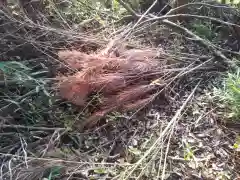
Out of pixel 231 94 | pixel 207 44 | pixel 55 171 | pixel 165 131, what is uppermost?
pixel 207 44

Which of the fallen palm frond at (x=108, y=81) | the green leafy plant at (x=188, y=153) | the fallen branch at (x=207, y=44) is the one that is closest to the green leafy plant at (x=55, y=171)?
the fallen palm frond at (x=108, y=81)

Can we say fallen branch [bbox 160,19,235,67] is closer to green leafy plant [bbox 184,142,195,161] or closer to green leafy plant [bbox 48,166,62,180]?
green leafy plant [bbox 184,142,195,161]

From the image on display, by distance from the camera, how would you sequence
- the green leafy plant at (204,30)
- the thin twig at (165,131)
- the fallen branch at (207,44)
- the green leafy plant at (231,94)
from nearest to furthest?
the thin twig at (165,131) < the green leafy plant at (231,94) < the fallen branch at (207,44) < the green leafy plant at (204,30)

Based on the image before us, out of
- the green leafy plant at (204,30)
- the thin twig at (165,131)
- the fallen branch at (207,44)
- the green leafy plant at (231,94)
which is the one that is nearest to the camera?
the thin twig at (165,131)

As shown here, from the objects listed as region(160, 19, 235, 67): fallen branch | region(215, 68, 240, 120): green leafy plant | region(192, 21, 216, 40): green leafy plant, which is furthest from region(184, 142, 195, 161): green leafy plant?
region(192, 21, 216, 40): green leafy plant

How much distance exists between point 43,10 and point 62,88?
34.6 inches

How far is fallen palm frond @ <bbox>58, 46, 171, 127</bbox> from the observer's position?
2.14m

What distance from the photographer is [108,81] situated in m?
2.16

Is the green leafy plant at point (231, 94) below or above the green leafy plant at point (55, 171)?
above

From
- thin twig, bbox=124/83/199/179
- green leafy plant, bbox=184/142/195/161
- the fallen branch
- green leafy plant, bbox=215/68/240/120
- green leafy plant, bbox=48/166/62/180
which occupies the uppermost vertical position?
the fallen branch

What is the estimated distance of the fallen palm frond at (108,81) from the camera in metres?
2.14

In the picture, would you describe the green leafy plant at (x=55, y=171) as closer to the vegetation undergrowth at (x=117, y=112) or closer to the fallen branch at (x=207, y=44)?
the vegetation undergrowth at (x=117, y=112)

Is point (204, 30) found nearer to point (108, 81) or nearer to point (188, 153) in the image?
point (108, 81)

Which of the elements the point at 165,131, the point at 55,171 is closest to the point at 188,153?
the point at 165,131
